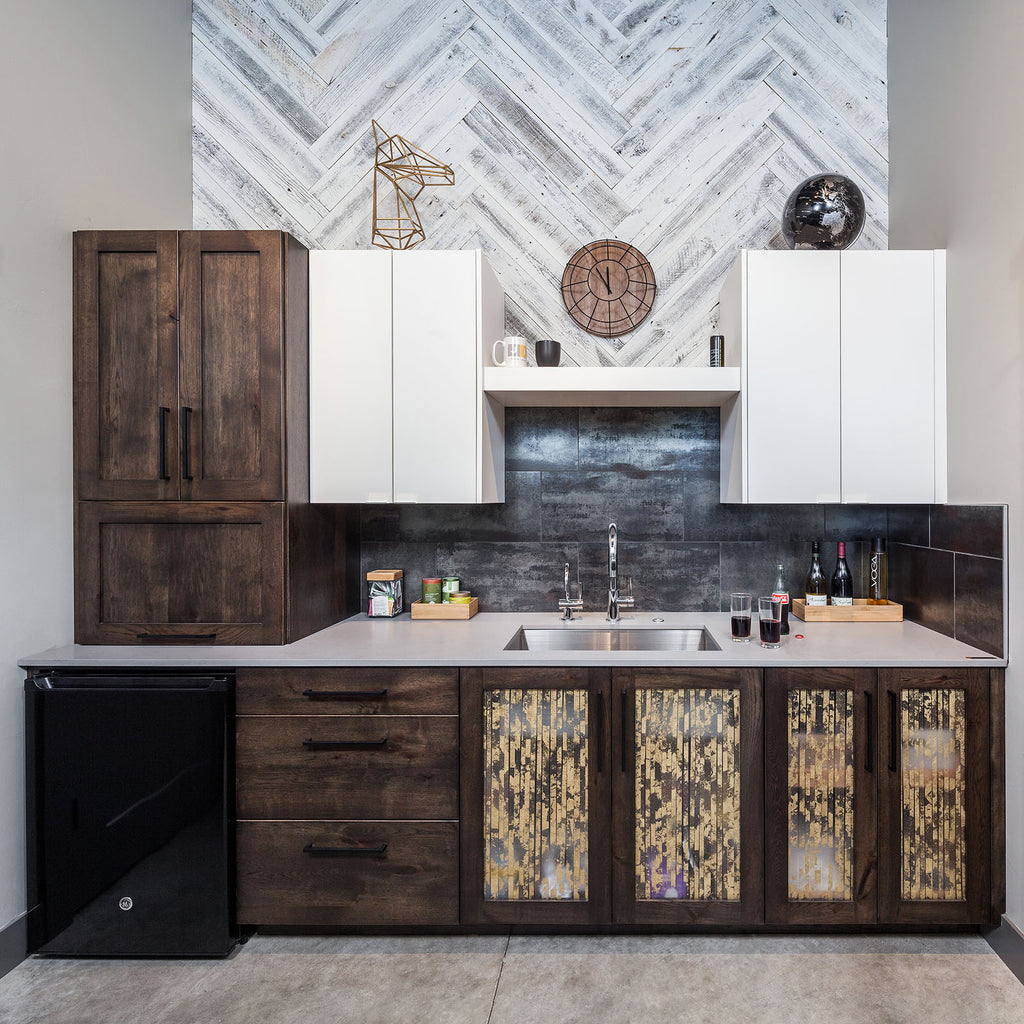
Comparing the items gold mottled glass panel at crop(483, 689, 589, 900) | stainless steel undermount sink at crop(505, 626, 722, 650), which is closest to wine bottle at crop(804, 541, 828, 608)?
stainless steel undermount sink at crop(505, 626, 722, 650)

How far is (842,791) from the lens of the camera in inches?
73.9

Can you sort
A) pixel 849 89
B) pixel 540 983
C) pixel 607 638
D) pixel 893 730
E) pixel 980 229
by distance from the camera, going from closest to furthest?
pixel 540 983 → pixel 893 730 → pixel 980 229 → pixel 607 638 → pixel 849 89

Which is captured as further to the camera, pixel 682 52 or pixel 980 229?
pixel 682 52

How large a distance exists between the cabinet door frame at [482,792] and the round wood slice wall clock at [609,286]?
4.64 ft

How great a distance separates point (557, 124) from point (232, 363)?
5.24 ft

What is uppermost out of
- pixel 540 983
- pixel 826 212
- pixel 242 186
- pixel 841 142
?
pixel 841 142

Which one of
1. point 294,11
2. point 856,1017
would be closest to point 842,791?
point 856,1017

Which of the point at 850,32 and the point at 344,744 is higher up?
the point at 850,32

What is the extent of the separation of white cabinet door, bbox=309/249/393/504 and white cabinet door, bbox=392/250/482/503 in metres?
0.05

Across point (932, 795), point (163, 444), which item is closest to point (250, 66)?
point (163, 444)

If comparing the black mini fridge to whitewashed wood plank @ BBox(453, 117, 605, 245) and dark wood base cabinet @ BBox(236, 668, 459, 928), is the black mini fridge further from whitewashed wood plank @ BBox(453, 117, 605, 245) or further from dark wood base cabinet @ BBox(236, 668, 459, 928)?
whitewashed wood plank @ BBox(453, 117, 605, 245)

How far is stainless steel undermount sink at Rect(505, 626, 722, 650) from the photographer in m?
2.39

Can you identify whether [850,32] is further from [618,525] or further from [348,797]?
[348,797]

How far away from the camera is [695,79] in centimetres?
260
